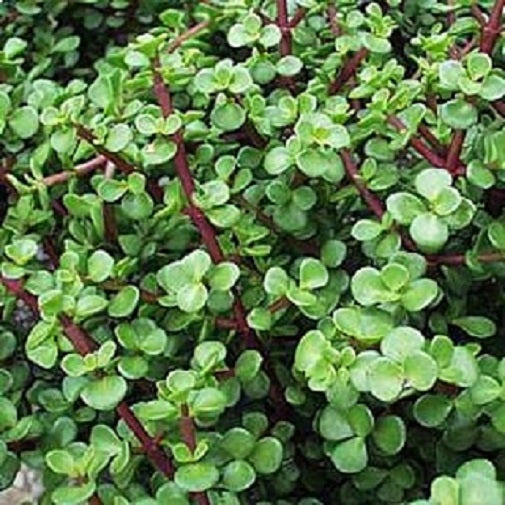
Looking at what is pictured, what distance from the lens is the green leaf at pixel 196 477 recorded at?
87 centimetres

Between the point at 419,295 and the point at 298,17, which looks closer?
the point at 419,295

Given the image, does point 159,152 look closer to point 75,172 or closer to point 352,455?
point 75,172

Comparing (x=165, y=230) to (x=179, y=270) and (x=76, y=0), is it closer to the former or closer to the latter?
(x=179, y=270)

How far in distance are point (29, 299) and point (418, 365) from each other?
38 centimetres

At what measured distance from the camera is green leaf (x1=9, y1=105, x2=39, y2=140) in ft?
3.73

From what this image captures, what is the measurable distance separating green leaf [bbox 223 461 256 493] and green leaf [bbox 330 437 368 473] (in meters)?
0.07

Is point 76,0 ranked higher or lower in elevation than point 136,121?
lower

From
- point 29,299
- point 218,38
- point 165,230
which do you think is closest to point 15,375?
point 29,299

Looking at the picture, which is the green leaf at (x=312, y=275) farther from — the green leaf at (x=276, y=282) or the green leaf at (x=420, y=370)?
the green leaf at (x=420, y=370)

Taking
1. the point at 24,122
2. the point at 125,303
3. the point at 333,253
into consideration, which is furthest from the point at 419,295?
the point at 24,122

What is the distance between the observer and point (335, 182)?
995 mm

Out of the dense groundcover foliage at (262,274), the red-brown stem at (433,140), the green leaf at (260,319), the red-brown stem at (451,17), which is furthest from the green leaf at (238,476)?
the red-brown stem at (451,17)

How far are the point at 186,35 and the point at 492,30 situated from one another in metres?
0.35

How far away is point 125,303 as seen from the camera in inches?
38.7
